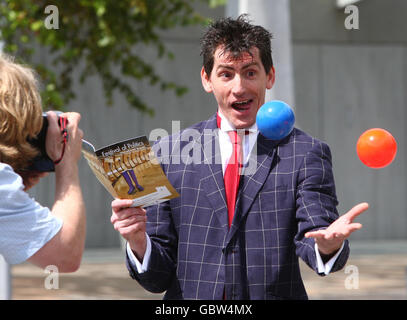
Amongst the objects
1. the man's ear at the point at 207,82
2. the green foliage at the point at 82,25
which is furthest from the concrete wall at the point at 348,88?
the man's ear at the point at 207,82

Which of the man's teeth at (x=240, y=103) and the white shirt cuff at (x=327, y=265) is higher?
the man's teeth at (x=240, y=103)

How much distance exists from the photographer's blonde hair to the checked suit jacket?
62 cm

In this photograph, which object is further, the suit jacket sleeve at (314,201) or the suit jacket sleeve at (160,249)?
the suit jacket sleeve at (160,249)

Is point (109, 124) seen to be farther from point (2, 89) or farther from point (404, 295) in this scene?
point (2, 89)

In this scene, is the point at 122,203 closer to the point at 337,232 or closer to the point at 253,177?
the point at 253,177

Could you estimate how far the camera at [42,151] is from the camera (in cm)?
235

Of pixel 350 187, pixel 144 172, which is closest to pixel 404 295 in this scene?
pixel 350 187

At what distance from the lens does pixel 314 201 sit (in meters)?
2.54

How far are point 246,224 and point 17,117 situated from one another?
3.01ft

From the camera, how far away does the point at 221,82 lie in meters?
2.75

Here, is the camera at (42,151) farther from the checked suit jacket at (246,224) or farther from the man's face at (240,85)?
the man's face at (240,85)

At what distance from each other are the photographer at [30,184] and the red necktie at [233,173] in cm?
59

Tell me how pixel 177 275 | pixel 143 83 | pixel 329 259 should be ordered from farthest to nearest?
pixel 143 83 < pixel 177 275 < pixel 329 259

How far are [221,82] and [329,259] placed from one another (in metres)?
0.80
